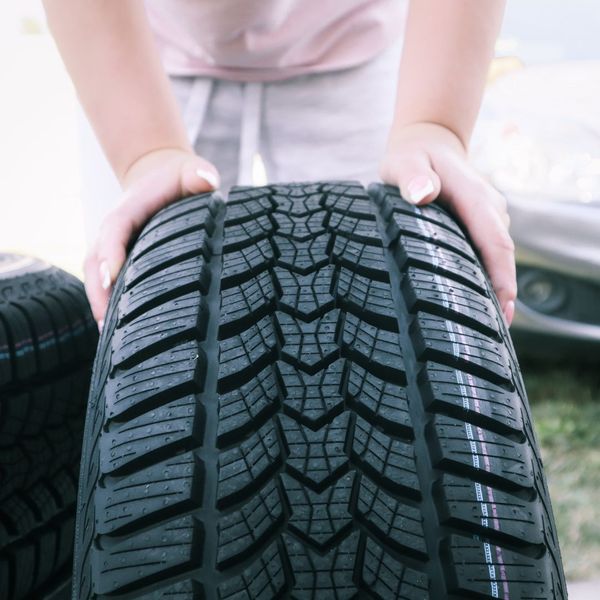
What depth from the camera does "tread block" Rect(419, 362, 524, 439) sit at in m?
0.64

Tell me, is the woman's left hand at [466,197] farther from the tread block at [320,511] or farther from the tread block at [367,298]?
the tread block at [320,511]

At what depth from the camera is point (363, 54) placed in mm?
1521

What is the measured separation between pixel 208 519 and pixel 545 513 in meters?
0.28

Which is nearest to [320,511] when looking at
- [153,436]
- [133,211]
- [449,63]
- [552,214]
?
[153,436]

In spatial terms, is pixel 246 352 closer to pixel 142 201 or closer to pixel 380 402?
pixel 380 402

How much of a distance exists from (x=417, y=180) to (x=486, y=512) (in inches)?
15.8

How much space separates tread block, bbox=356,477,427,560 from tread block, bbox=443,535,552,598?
2 cm

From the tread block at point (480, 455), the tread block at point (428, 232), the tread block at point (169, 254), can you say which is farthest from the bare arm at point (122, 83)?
the tread block at point (480, 455)

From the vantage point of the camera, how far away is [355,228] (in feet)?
2.62

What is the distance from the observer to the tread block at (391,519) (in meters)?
0.59

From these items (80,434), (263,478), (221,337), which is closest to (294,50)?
(80,434)

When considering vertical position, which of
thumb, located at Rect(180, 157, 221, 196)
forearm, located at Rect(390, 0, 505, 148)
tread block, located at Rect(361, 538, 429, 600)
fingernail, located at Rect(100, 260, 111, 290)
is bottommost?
tread block, located at Rect(361, 538, 429, 600)

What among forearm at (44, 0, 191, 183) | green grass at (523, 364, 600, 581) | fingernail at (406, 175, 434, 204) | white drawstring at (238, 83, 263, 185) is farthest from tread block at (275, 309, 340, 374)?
green grass at (523, 364, 600, 581)

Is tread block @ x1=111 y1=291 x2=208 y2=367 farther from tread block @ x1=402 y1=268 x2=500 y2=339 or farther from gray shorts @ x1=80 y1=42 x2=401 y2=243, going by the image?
gray shorts @ x1=80 y1=42 x2=401 y2=243
